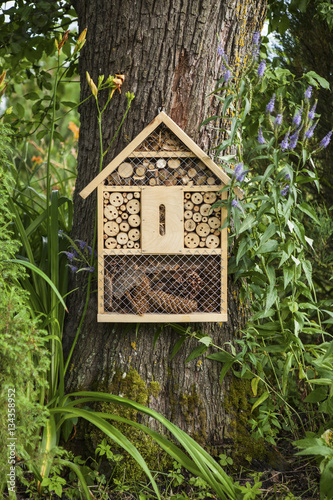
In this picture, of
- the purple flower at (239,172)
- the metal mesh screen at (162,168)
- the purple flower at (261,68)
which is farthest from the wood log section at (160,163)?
the purple flower at (261,68)

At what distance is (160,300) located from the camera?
1.95 meters

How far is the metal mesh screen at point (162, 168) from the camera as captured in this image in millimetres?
1942

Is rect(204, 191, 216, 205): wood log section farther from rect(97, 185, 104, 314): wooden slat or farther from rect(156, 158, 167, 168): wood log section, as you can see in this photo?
rect(97, 185, 104, 314): wooden slat

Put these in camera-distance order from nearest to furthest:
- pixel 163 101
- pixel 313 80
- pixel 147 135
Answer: pixel 147 135
pixel 163 101
pixel 313 80

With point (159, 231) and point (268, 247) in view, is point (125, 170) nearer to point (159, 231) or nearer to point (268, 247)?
point (159, 231)

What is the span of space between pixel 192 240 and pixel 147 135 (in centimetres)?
46

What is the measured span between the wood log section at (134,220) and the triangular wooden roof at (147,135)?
0.19 m

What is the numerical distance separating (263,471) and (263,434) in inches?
5.9

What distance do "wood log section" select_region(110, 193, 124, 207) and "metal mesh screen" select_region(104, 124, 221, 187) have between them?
0.05m

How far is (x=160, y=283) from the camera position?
→ 198cm

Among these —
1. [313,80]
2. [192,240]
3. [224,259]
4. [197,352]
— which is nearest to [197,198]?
[192,240]

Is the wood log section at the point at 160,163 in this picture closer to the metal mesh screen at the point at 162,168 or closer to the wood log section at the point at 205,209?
the metal mesh screen at the point at 162,168

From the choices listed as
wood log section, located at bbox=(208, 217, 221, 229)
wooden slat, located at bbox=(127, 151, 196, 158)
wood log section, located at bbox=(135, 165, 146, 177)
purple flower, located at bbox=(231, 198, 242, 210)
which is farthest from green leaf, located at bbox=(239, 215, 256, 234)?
wood log section, located at bbox=(135, 165, 146, 177)

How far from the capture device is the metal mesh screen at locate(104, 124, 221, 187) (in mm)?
1942
